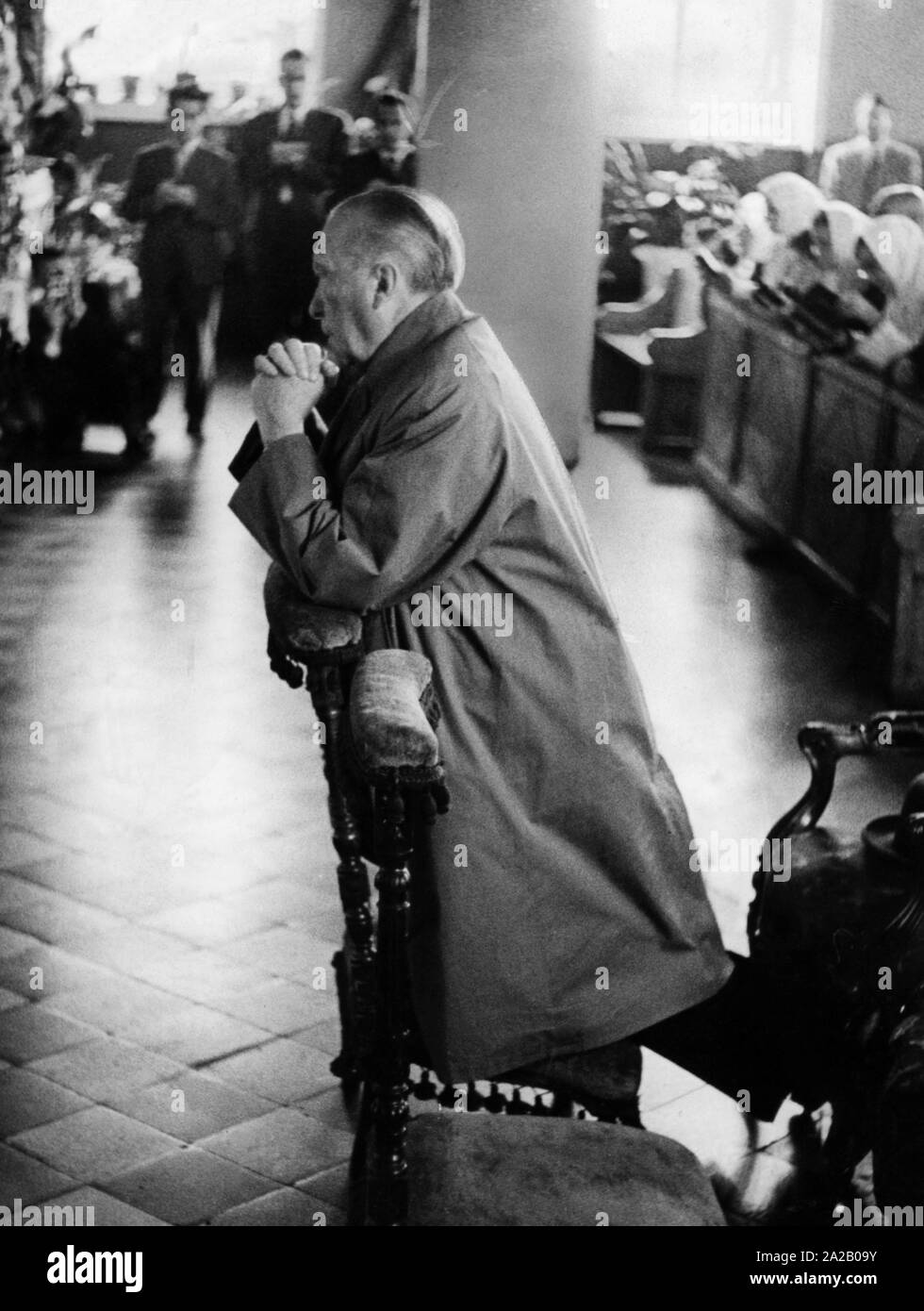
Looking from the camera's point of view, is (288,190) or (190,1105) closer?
(190,1105)

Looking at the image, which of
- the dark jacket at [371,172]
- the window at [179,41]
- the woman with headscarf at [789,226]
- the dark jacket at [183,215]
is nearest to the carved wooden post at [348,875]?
the woman with headscarf at [789,226]

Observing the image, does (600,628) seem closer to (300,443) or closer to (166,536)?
(300,443)

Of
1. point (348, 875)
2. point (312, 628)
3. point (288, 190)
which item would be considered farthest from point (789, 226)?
point (312, 628)

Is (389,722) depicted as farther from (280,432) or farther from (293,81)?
(293,81)

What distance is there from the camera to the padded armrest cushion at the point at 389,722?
2.07m

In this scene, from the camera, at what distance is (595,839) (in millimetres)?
2602

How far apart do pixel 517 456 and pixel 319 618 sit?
1.15 ft

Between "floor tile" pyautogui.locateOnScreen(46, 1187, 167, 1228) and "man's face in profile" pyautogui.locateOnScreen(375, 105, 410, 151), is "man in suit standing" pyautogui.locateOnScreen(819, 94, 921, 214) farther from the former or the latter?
"floor tile" pyautogui.locateOnScreen(46, 1187, 167, 1228)

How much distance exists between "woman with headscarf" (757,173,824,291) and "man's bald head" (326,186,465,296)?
5070 millimetres

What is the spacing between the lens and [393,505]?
Answer: 2.42m

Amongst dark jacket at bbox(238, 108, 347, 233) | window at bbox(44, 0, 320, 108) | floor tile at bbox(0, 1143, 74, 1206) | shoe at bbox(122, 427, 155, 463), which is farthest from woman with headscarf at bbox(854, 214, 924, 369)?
window at bbox(44, 0, 320, 108)

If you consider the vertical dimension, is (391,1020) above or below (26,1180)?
above

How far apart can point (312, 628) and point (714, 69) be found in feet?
35.2

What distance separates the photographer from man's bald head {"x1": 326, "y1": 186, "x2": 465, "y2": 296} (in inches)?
99.4
